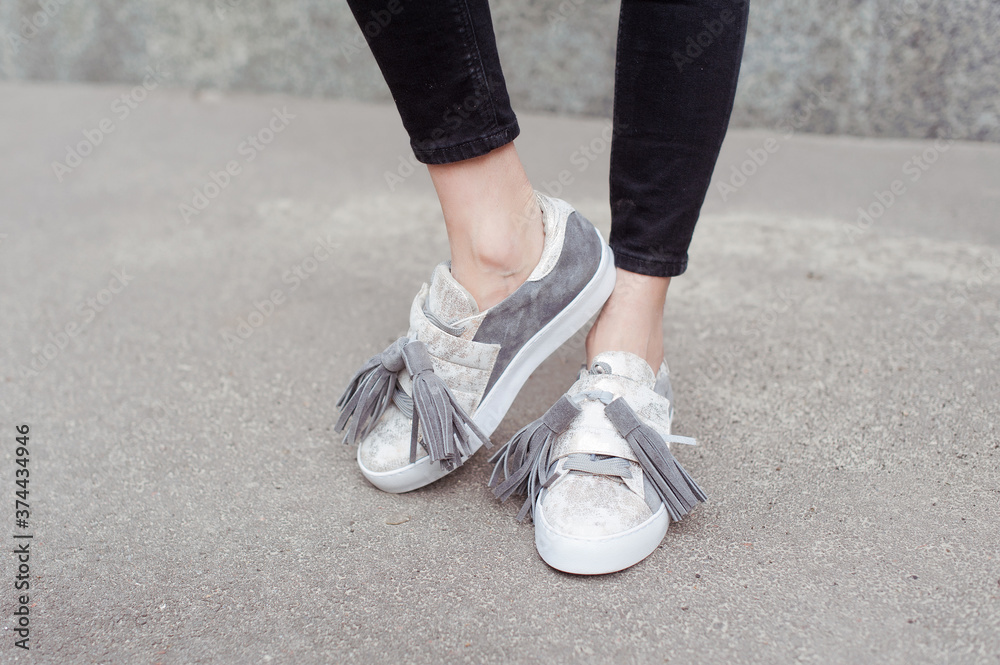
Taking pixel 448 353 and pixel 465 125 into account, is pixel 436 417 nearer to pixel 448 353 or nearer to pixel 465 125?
pixel 448 353

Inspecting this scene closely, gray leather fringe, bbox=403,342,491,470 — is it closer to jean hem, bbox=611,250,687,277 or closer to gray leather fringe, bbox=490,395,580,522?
gray leather fringe, bbox=490,395,580,522

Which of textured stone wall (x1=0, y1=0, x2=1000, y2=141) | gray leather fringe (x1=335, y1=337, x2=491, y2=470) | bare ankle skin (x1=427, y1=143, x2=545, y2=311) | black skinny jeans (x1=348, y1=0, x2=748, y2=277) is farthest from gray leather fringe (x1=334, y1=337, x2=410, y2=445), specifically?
textured stone wall (x1=0, y1=0, x2=1000, y2=141)

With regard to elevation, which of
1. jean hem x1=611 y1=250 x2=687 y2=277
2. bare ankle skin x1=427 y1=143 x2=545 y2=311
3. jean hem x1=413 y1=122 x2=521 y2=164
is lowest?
jean hem x1=611 y1=250 x2=687 y2=277

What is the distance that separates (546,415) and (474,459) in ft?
0.52

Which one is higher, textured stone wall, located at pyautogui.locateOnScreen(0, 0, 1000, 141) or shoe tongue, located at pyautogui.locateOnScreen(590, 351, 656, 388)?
shoe tongue, located at pyautogui.locateOnScreen(590, 351, 656, 388)

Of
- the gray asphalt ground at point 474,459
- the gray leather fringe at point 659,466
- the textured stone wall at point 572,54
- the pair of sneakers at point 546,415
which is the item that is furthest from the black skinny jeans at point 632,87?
the textured stone wall at point 572,54

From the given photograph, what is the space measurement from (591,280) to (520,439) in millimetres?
212

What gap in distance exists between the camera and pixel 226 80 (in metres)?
2.58

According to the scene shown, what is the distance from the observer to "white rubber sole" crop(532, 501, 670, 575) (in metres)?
0.73

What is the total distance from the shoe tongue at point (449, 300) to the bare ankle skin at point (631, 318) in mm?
163

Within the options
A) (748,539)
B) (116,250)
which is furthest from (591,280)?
(116,250)

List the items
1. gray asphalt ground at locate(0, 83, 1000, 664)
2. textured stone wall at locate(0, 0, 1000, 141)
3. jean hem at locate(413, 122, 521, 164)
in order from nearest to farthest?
gray asphalt ground at locate(0, 83, 1000, 664) → jean hem at locate(413, 122, 521, 164) → textured stone wall at locate(0, 0, 1000, 141)

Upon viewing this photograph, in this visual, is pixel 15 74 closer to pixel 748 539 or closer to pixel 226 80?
pixel 226 80

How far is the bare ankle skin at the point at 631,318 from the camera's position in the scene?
0.89m
